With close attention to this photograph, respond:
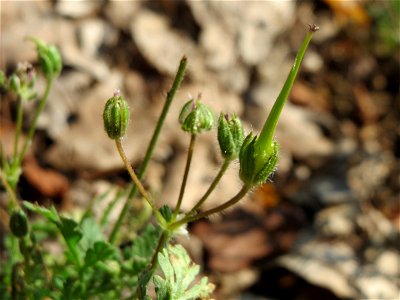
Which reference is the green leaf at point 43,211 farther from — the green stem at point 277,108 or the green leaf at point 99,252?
the green stem at point 277,108

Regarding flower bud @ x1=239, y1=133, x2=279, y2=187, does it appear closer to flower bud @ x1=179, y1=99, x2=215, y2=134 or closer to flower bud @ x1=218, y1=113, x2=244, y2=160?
flower bud @ x1=218, y1=113, x2=244, y2=160

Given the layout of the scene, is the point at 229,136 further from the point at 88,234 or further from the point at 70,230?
the point at 88,234

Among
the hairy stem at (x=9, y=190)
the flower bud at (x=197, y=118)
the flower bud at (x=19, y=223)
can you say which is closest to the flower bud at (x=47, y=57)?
the hairy stem at (x=9, y=190)

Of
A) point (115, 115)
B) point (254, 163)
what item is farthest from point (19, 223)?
point (254, 163)

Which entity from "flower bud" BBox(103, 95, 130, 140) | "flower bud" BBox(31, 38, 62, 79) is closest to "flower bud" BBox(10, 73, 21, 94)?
"flower bud" BBox(31, 38, 62, 79)

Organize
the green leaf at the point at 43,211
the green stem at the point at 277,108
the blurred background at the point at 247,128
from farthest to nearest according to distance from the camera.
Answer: the blurred background at the point at 247,128, the green leaf at the point at 43,211, the green stem at the point at 277,108

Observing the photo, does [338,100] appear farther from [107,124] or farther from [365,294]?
[107,124]
